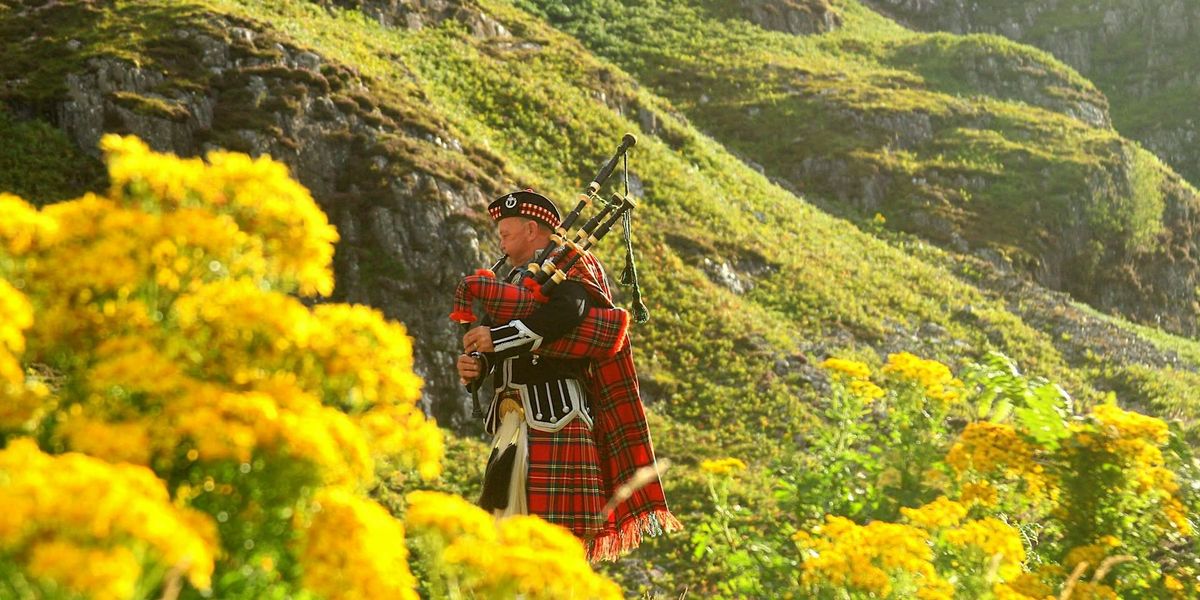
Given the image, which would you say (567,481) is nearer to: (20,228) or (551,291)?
(551,291)

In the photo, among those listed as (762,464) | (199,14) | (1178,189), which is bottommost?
(762,464)

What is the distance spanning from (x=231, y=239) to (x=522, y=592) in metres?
1.06

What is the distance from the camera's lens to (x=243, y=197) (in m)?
2.38

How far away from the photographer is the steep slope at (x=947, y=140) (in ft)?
124

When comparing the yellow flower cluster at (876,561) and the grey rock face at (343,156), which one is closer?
the yellow flower cluster at (876,561)

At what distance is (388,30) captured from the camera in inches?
1224

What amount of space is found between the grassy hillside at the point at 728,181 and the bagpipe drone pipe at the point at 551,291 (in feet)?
10.0

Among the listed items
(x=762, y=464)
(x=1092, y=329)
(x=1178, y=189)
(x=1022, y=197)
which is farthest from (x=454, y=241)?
(x=1178, y=189)

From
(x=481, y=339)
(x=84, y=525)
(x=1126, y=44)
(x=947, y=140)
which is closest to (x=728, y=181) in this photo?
(x=947, y=140)

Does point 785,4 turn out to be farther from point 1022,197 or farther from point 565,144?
point 565,144

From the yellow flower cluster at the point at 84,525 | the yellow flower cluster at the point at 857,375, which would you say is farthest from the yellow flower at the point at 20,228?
the yellow flower cluster at the point at 857,375

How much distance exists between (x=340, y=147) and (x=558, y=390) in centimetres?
1557

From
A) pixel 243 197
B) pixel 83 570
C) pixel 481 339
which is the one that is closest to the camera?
pixel 83 570

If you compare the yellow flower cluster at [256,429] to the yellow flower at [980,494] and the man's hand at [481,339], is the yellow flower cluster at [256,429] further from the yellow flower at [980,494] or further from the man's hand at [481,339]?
the yellow flower at [980,494]
